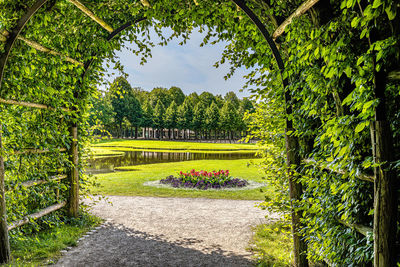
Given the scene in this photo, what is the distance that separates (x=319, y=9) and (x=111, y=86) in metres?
5.05

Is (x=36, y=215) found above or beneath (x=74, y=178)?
beneath

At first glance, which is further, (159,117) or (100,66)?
(159,117)

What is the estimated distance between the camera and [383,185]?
203 cm

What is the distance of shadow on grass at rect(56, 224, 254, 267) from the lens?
4527 millimetres

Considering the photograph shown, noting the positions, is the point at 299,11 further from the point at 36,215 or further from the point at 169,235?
A: the point at 36,215

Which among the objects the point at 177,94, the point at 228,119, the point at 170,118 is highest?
the point at 177,94

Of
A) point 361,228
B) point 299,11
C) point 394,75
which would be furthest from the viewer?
point 299,11

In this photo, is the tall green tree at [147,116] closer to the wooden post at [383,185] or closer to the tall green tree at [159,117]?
the tall green tree at [159,117]

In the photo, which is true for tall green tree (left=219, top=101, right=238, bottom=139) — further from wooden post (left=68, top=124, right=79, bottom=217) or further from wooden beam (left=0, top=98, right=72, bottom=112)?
wooden beam (left=0, top=98, right=72, bottom=112)

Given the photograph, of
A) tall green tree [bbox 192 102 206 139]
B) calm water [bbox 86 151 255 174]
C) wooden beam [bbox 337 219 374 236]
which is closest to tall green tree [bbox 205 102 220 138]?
tall green tree [bbox 192 102 206 139]

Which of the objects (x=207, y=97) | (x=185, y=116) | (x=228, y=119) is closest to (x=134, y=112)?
(x=185, y=116)

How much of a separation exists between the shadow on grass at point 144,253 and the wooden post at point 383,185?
9.27 feet

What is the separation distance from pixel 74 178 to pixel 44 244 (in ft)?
5.71

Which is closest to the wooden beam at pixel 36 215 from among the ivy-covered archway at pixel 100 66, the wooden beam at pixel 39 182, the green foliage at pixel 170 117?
the ivy-covered archway at pixel 100 66
